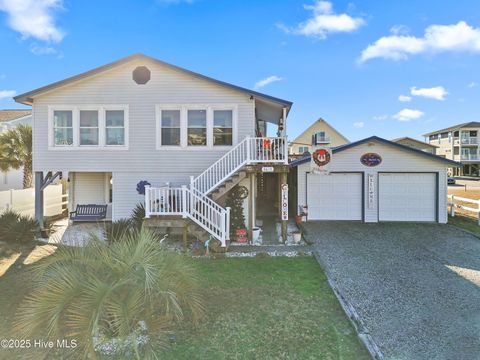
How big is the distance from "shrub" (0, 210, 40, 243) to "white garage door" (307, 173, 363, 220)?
36.5ft

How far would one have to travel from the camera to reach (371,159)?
43.7ft

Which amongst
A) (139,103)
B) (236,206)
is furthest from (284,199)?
(139,103)

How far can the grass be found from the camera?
3.97 metres

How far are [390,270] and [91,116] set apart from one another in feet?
38.3

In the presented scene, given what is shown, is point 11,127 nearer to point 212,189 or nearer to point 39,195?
point 39,195

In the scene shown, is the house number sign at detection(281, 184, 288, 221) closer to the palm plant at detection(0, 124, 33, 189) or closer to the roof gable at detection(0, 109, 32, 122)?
the palm plant at detection(0, 124, 33, 189)

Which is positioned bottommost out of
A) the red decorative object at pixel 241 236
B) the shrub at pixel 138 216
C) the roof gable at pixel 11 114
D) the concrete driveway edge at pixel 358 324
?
the concrete driveway edge at pixel 358 324

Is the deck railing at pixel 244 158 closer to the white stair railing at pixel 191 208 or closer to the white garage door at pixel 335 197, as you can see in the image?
the white stair railing at pixel 191 208

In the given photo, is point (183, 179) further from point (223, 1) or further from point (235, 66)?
point (235, 66)

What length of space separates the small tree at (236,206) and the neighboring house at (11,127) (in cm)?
1899

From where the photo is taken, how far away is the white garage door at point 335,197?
13.5 meters

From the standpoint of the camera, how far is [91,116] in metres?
11.5

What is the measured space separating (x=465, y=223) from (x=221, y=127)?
11.7m

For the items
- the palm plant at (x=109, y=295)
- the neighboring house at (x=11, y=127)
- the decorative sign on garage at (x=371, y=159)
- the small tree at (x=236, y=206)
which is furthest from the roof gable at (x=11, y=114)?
the decorative sign on garage at (x=371, y=159)
